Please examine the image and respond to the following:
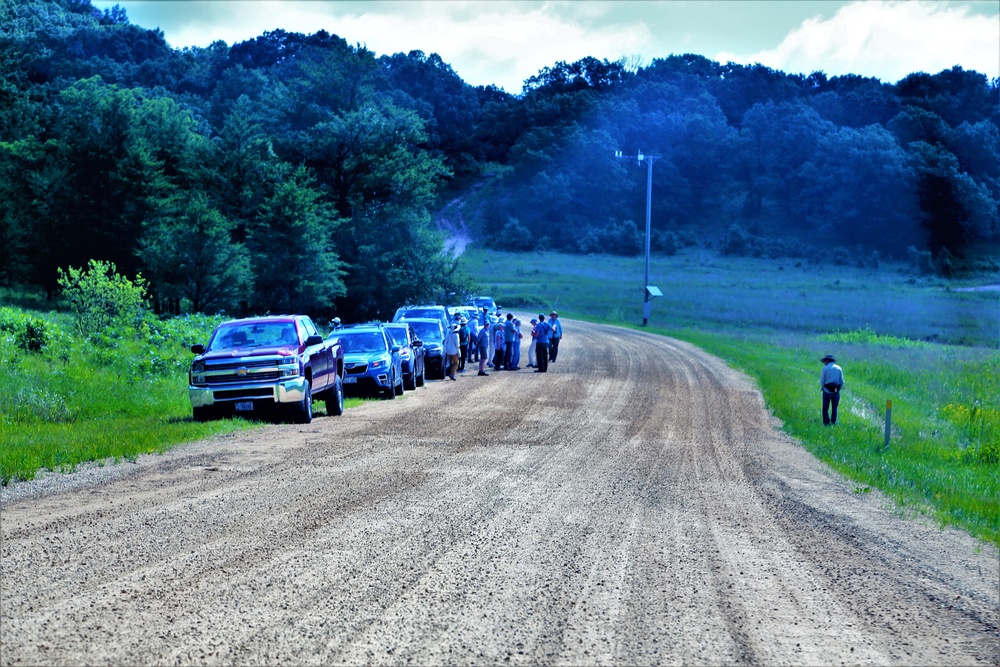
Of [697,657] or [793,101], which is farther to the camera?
[793,101]

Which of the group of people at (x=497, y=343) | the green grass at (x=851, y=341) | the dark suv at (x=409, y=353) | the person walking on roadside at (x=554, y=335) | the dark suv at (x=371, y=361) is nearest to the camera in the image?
the green grass at (x=851, y=341)

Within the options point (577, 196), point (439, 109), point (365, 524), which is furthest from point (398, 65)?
point (365, 524)

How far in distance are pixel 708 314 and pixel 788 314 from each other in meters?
5.16

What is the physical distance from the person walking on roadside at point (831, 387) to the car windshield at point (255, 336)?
10.5 metres

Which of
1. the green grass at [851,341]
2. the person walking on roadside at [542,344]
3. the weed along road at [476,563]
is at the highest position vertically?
the weed along road at [476,563]

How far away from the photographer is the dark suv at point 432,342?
29391 mm

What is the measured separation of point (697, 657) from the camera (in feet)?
21.2

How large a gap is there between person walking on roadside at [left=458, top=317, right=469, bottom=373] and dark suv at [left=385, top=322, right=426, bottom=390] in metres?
5.62

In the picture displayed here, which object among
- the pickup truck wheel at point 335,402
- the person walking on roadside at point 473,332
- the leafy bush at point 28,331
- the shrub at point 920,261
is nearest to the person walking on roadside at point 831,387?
the pickup truck wheel at point 335,402

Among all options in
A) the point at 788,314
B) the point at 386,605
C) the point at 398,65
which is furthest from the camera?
the point at 398,65

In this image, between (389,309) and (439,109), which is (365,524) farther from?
(439,109)

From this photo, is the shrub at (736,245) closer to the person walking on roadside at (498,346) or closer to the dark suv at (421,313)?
the person walking on roadside at (498,346)

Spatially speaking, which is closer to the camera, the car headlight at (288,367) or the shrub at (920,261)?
the car headlight at (288,367)

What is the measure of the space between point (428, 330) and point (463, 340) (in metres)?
3.87
